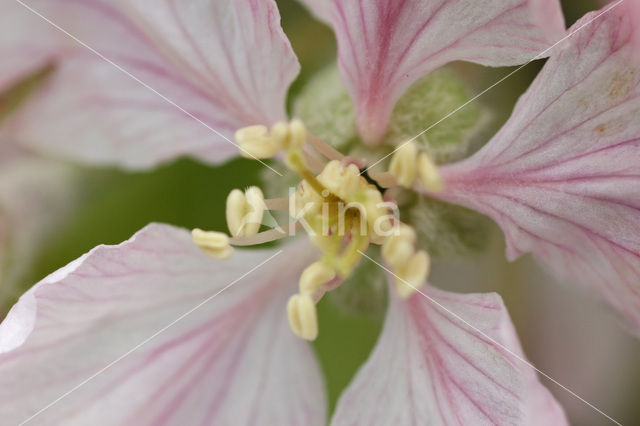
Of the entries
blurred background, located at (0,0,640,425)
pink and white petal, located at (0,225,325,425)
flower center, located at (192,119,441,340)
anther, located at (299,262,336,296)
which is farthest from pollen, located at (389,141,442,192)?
blurred background, located at (0,0,640,425)

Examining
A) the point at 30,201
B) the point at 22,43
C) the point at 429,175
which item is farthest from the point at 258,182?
the point at 429,175

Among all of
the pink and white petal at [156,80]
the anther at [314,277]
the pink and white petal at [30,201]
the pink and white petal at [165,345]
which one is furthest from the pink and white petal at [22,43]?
the anther at [314,277]

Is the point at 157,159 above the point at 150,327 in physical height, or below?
above

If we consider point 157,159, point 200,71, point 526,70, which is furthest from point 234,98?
point 526,70

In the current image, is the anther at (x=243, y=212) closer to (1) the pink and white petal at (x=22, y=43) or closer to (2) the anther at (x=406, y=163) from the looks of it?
(2) the anther at (x=406, y=163)

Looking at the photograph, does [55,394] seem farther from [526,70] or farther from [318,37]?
[526,70]
